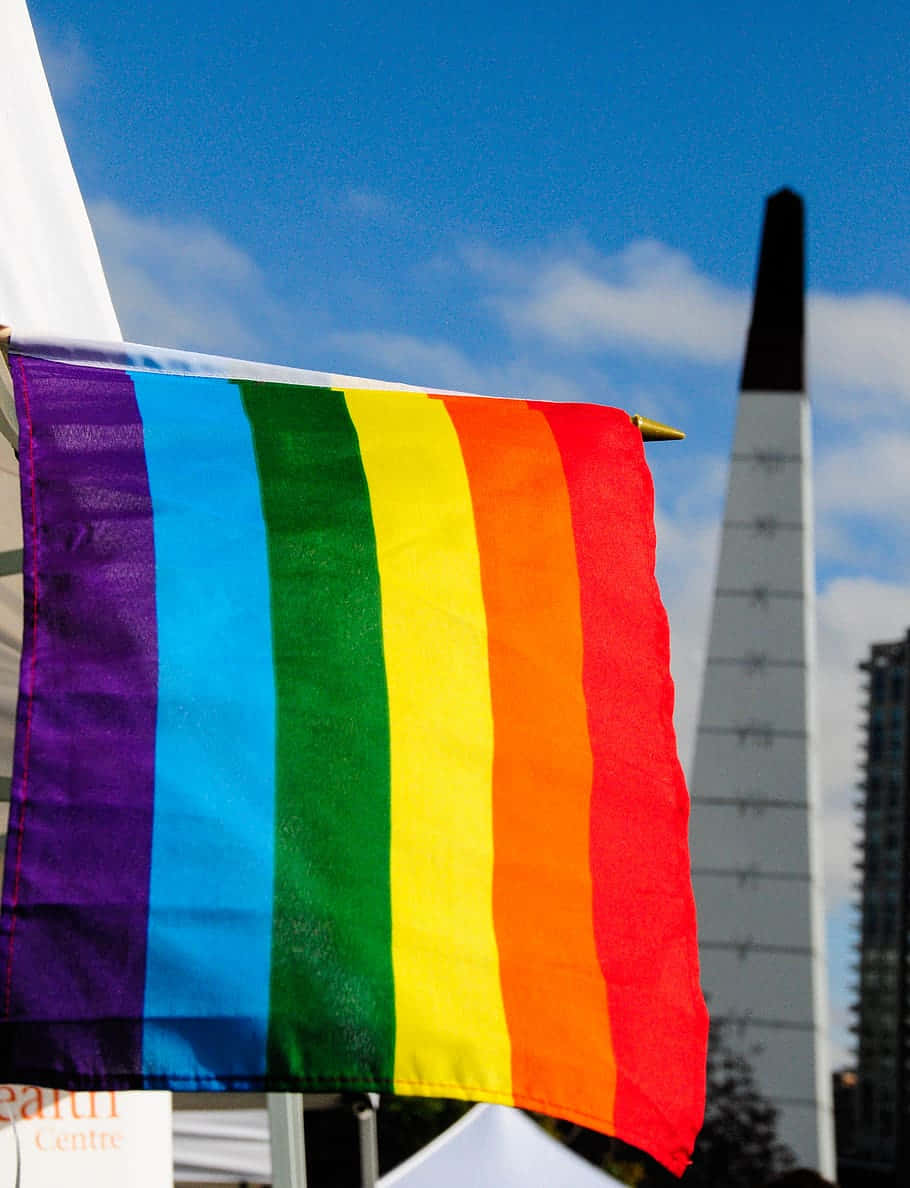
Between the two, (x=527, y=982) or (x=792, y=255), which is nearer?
(x=527, y=982)

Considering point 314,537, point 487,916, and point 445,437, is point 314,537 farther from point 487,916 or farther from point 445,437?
point 487,916

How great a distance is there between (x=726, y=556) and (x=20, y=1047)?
3569 centimetres

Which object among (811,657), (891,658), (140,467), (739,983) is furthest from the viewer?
(891,658)

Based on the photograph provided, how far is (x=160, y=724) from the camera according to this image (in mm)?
2521

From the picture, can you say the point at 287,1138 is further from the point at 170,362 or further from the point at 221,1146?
the point at 170,362

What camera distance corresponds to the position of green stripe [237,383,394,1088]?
245cm

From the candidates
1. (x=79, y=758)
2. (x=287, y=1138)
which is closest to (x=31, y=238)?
(x=79, y=758)

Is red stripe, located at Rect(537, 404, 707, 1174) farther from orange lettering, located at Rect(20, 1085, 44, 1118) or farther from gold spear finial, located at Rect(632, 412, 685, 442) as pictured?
orange lettering, located at Rect(20, 1085, 44, 1118)

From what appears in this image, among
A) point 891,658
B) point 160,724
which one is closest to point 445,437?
point 160,724

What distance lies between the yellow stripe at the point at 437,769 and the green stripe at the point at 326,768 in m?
0.03

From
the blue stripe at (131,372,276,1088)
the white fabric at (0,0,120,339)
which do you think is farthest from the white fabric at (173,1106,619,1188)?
the blue stripe at (131,372,276,1088)

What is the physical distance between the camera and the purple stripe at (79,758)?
2.34m

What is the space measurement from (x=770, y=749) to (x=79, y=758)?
34444 millimetres

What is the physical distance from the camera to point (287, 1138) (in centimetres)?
552
